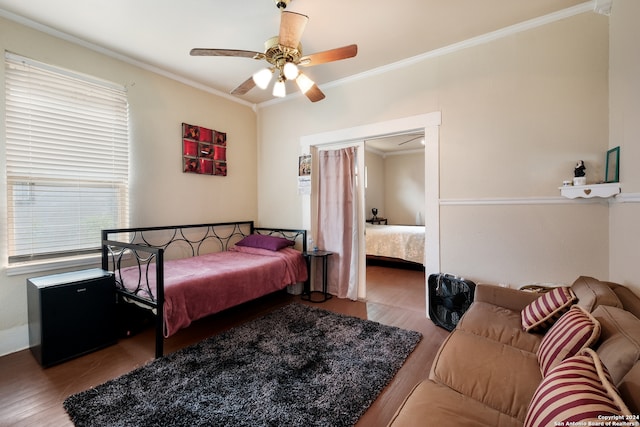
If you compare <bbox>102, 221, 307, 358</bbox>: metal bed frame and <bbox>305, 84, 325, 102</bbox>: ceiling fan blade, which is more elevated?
<bbox>305, 84, 325, 102</bbox>: ceiling fan blade

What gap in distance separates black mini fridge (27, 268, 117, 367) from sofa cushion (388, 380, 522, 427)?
2393 millimetres

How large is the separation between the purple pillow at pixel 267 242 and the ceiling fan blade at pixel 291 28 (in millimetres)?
2284

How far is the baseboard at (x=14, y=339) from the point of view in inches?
89.0

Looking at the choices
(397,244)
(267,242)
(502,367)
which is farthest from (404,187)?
(502,367)

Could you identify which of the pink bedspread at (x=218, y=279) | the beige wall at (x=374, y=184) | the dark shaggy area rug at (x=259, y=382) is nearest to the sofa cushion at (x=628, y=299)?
the dark shaggy area rug at (x=259, y=382)

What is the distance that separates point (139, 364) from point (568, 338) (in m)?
2.63

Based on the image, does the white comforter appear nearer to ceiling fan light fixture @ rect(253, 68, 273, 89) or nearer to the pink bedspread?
the pink bedspread

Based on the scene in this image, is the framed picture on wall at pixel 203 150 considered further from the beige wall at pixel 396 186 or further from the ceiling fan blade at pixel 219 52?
the beige wall at pixel 396 186

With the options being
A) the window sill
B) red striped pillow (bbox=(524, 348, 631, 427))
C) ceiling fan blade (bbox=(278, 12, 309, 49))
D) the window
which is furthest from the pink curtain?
red striped pillow (bbox=(524, 348, 631, 427))

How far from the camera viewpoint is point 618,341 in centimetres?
108

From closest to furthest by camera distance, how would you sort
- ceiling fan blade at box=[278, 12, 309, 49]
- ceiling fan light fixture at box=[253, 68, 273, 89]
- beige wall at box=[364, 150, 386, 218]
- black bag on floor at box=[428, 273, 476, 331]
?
1. ceiling fan blade at box=[278, 12, 309, 49]
2. ceiling fan light fixture at box=[253, 68, 273, 89]
3. black bag on floor at box=[428, 273, 476, 331]
4. beige wall at box=[364, 150, 386, 218]

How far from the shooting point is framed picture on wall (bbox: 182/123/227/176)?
3496 millimetres

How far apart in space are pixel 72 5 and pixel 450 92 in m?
3.25

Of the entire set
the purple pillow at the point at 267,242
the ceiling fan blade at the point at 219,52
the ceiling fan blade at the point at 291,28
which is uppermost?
the ceiling fan blade at the point at 291,28
